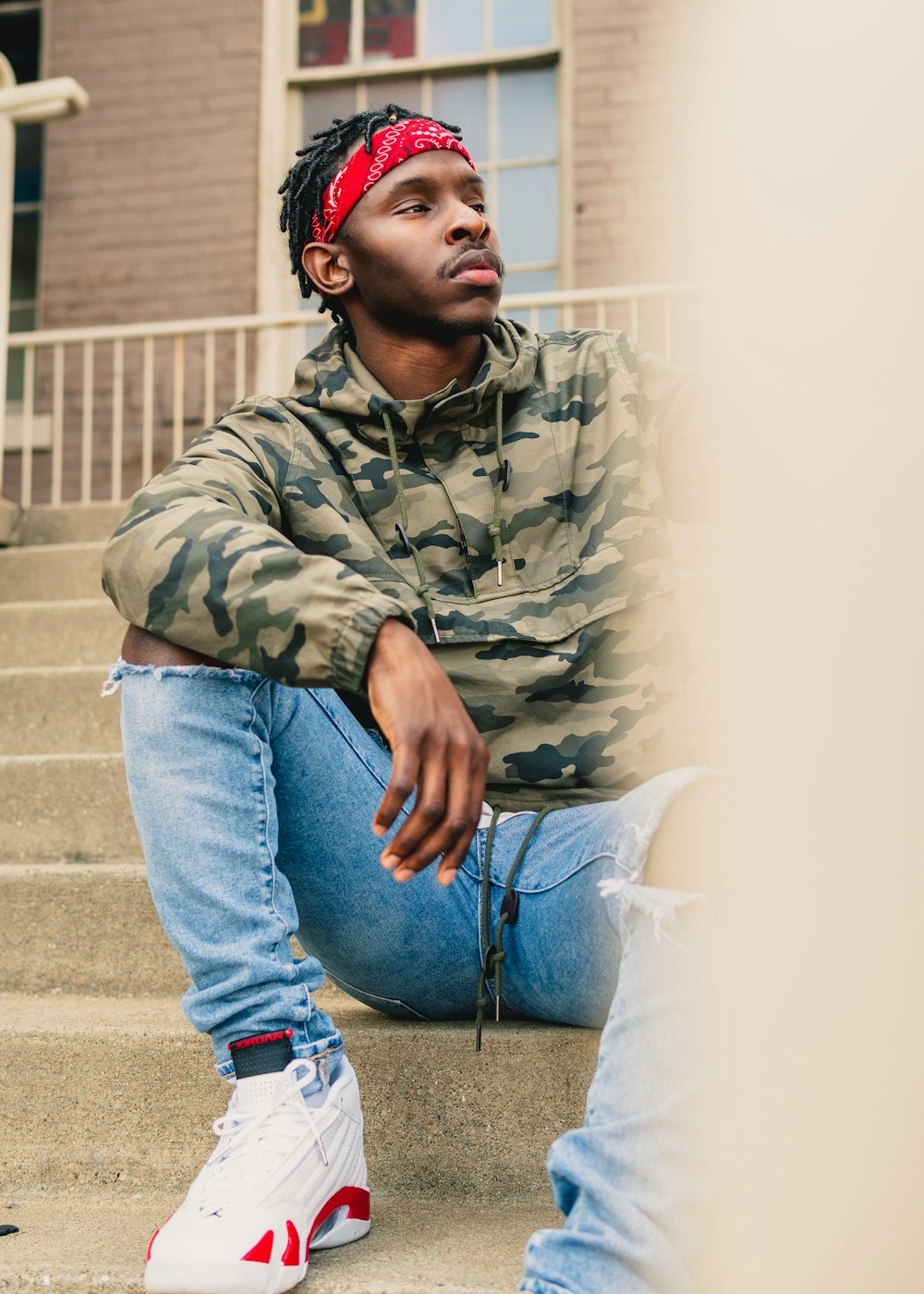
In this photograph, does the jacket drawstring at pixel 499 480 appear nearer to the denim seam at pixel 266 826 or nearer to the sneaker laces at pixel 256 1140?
the denim seam at pixel 266 826

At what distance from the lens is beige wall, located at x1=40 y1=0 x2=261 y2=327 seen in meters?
5.05

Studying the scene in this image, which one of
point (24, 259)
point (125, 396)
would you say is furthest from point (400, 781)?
point (24, 259)

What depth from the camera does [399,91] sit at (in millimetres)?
5223

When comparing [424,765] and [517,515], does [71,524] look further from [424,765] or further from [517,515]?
[424,765]

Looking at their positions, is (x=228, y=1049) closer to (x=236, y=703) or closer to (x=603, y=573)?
(x=236, y=703)

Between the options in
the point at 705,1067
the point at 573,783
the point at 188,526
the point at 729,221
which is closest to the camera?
the point at 729,221

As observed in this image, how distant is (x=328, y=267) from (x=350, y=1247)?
4.01 ft

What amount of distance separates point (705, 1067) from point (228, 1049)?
1.51 ft

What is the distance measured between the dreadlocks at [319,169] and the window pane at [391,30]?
3.84 m

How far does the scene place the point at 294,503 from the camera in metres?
1.41

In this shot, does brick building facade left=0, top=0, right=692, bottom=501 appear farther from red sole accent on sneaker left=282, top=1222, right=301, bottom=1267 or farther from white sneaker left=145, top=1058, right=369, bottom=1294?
red sole accent on sneaker left=282, top=1222, right=301, bottom=1267

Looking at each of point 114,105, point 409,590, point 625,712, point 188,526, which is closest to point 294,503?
point 409,590

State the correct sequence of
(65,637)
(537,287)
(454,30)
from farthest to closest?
(454,30), (537,287), (65,637)

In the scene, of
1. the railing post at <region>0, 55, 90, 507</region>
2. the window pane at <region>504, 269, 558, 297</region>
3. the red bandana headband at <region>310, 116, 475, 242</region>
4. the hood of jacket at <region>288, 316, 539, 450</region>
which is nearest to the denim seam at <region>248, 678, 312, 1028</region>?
the hood of jacket at <region>288, 316, 539, 450</region>
